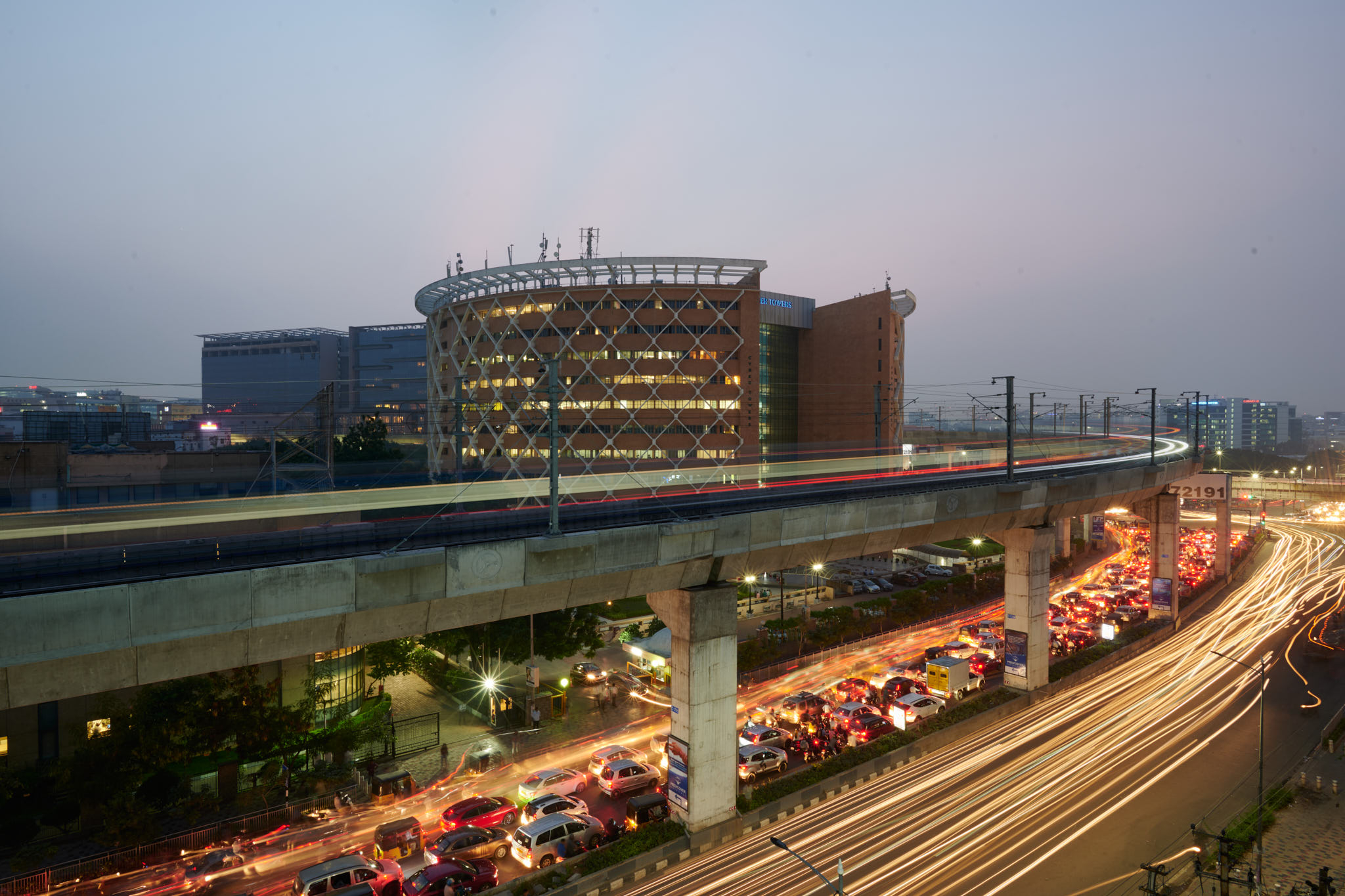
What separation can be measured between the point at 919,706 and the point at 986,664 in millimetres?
10035

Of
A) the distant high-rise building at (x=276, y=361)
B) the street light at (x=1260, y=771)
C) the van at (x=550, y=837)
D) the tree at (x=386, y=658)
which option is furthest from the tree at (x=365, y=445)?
the distant high-rise building at (x=276, y=361)

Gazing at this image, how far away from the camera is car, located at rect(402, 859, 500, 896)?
54.1 ft

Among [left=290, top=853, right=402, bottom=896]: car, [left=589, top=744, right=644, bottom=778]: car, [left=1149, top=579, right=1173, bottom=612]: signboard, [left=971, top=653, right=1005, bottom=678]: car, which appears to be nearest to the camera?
[left=290, top=853, right=402, bottom=896]: car

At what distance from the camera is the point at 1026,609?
2923 cm

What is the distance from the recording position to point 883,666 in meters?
34.9

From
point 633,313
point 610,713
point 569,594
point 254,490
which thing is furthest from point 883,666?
point 633,313

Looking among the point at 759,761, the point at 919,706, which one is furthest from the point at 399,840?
the point at 919,706

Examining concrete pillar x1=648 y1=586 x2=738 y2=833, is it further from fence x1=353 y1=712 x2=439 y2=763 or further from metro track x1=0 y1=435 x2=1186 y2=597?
fence x1=353 y1=712 x2=439 y2=763

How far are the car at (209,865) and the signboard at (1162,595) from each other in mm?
46032

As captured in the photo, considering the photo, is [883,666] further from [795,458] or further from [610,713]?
[795,458]

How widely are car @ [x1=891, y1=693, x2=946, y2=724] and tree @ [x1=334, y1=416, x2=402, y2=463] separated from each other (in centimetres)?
4796

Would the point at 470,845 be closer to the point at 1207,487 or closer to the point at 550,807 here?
the point at 550,807

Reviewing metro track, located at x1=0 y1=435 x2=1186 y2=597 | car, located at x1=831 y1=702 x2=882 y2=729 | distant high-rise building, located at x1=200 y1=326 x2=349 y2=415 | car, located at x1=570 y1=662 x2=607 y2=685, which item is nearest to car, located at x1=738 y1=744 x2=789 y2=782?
car, located at x1=831 y1=702 x2=882 y2=729

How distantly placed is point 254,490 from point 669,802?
32.6 m
